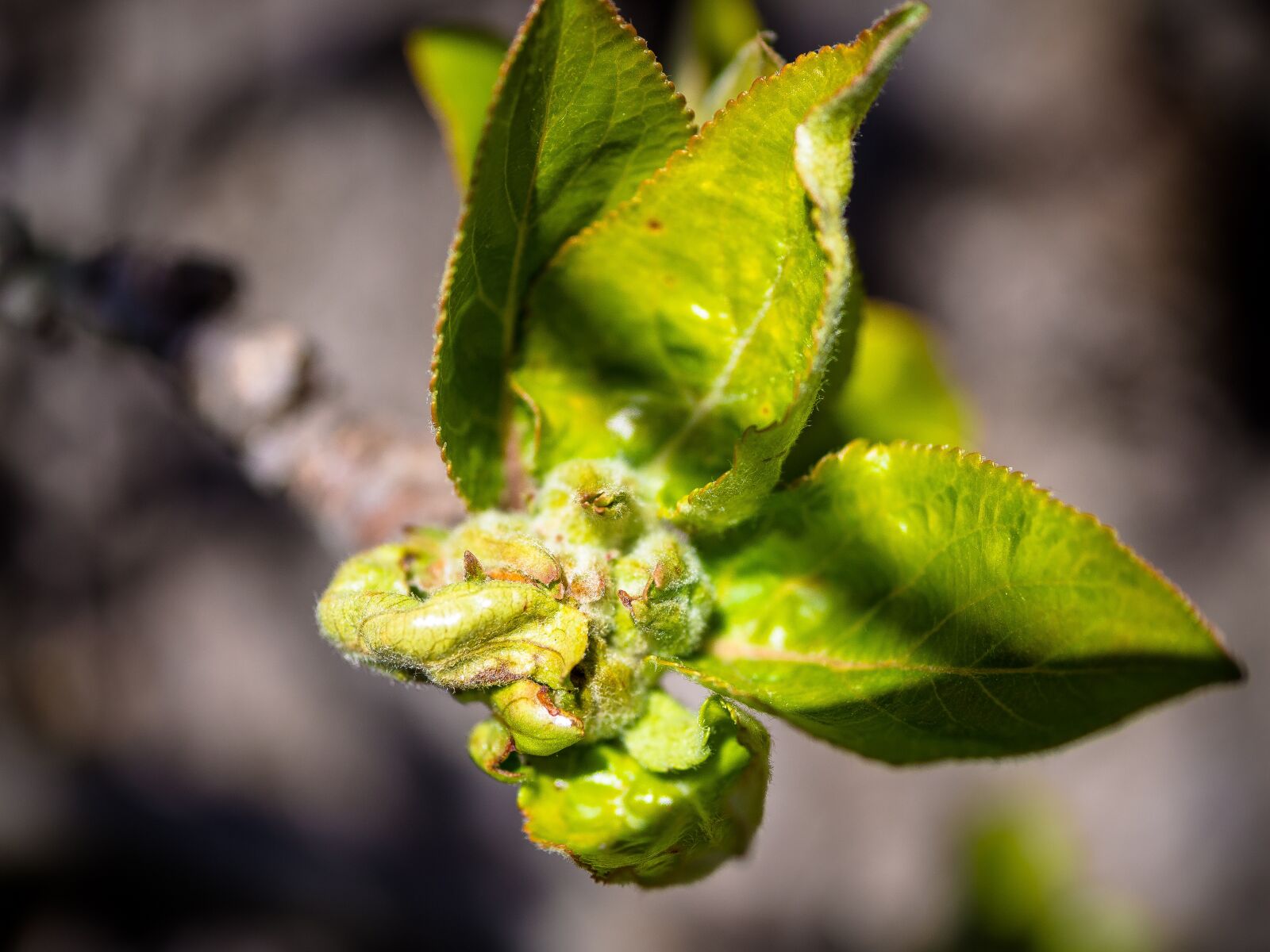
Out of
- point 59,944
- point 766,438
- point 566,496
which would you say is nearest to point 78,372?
point 59,944

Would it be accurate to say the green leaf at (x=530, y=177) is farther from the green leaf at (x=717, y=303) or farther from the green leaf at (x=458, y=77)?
the green leaf at (x=458, y=77)

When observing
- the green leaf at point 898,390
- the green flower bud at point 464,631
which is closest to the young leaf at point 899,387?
the green leaf at point 898,390

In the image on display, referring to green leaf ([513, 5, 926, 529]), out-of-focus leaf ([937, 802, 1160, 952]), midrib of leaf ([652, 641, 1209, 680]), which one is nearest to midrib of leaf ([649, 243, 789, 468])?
green leaf ([513, 5, 926, 529])

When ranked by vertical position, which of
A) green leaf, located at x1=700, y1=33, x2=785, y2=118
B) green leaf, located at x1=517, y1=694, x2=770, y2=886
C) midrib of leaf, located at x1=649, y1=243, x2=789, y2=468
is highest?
green leaf, located at x1=700, y1=33, x2=785, y2=118

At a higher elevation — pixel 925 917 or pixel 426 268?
pixel 426 268

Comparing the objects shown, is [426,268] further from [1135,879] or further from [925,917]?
[1135,879]

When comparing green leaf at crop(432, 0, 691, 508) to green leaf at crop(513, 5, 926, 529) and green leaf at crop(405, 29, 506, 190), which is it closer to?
green leaf at crop(513, 5, 926, 529)
